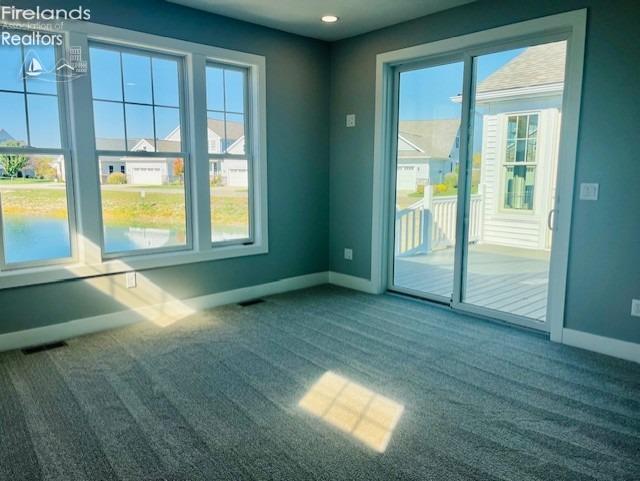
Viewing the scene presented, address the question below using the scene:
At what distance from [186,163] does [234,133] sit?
621mm

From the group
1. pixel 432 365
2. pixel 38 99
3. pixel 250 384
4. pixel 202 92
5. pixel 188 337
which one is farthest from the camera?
pixel 202 92

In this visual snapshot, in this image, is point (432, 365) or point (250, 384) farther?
point (432, 365)

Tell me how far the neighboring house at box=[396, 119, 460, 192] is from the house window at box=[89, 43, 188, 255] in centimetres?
221

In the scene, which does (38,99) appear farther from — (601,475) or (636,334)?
(636,334)

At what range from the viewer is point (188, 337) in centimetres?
360

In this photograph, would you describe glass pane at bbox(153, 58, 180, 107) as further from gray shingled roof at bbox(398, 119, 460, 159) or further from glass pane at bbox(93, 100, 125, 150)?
gray shingled roof at bbox(398, 119, 460, 159)

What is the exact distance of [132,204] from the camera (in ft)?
12.8

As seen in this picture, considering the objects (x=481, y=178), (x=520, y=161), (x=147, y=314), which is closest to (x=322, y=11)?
(x=481, y=178)

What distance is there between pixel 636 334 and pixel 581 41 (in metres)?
2.13

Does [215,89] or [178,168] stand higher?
[215,89]

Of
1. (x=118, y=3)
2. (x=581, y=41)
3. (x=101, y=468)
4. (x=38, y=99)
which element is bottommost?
(x=101, y=468)

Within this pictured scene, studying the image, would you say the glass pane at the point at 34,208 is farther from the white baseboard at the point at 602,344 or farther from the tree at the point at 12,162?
the white baseboard at the point at 602,344

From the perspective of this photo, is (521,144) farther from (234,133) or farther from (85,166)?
(85,166)

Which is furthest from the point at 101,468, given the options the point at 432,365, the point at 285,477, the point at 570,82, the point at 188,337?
the point at 570,82
